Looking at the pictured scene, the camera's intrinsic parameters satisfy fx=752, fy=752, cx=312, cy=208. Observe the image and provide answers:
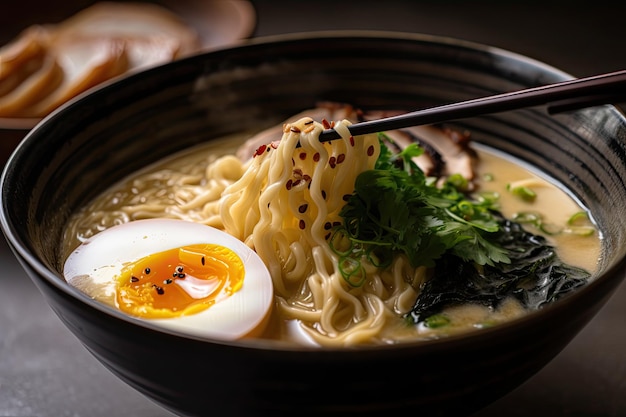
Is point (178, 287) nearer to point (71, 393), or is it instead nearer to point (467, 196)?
point (71, 393)

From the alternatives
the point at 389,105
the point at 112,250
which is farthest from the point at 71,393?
the point at 389,105

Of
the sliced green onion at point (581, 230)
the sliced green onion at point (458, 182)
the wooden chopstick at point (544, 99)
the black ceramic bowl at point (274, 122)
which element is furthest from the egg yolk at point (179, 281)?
the sliced green onion at point (581, 230)

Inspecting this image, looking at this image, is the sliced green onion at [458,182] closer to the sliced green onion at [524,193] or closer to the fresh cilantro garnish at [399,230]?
the sliced green onion at [524,193]

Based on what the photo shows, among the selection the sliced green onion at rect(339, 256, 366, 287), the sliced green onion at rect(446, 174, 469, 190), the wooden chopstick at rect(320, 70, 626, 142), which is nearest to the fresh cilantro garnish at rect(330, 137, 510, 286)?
the sliced green onion at rect(339, 256, 366, 287)

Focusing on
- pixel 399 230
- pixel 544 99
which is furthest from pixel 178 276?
pixel 544 99

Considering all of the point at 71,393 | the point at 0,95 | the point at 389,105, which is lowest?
the point at 71,393

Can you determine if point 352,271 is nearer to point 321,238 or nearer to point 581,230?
point 321,238

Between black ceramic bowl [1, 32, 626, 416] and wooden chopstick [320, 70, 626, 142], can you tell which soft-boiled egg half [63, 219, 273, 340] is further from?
wooden chopstick [320, 70, 626, 142]
